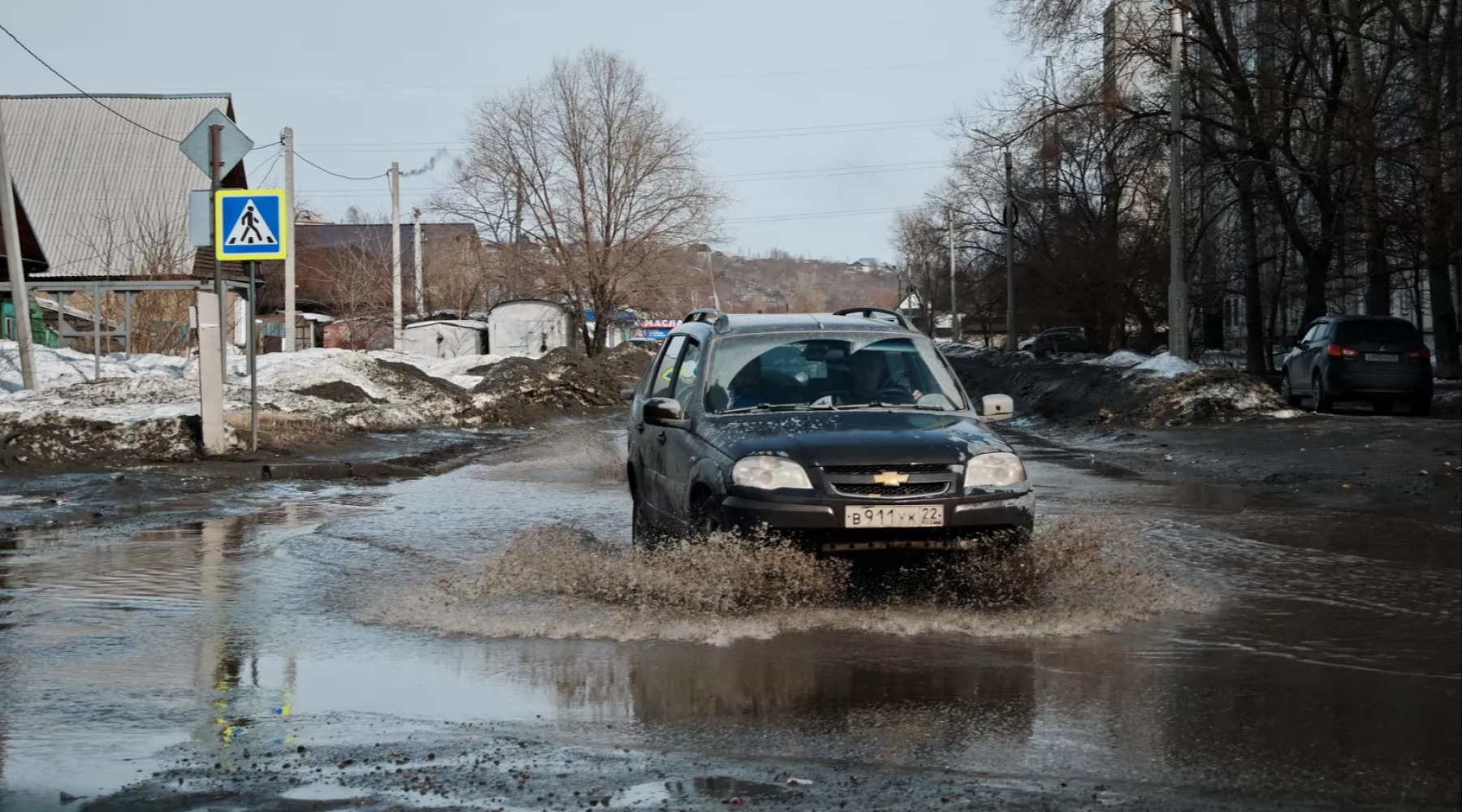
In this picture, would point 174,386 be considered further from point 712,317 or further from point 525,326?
point 525,326

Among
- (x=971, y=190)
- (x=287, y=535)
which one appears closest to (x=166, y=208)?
(x=971, y=190)

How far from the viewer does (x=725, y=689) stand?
5.98m

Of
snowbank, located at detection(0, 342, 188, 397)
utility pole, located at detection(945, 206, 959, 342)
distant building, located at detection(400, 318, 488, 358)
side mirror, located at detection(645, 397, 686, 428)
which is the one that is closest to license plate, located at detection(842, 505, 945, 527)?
side mirror, located at detection(645, 397, 686, 428)

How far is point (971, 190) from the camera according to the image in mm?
62531

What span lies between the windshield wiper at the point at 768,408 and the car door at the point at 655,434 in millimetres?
679

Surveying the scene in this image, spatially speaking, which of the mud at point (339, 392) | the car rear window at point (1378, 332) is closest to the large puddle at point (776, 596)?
the mud at point (339, 392)

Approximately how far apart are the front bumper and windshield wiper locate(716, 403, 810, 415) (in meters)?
1.00

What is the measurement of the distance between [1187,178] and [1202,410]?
14.1 m

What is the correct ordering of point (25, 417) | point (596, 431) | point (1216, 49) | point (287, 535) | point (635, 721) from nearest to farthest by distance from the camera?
point (635, 721), point (287, 535), point (25, 417), point (596, 431), point (1216, 49)

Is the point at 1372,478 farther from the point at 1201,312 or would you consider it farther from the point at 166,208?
the point at 166,208

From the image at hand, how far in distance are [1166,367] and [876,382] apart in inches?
677

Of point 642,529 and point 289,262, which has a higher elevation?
point 289,262

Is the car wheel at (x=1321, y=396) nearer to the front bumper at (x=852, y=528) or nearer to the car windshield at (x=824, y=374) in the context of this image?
the car windshield at (x=824, y=374)

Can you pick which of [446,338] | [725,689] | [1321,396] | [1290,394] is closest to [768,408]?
[725,689]
